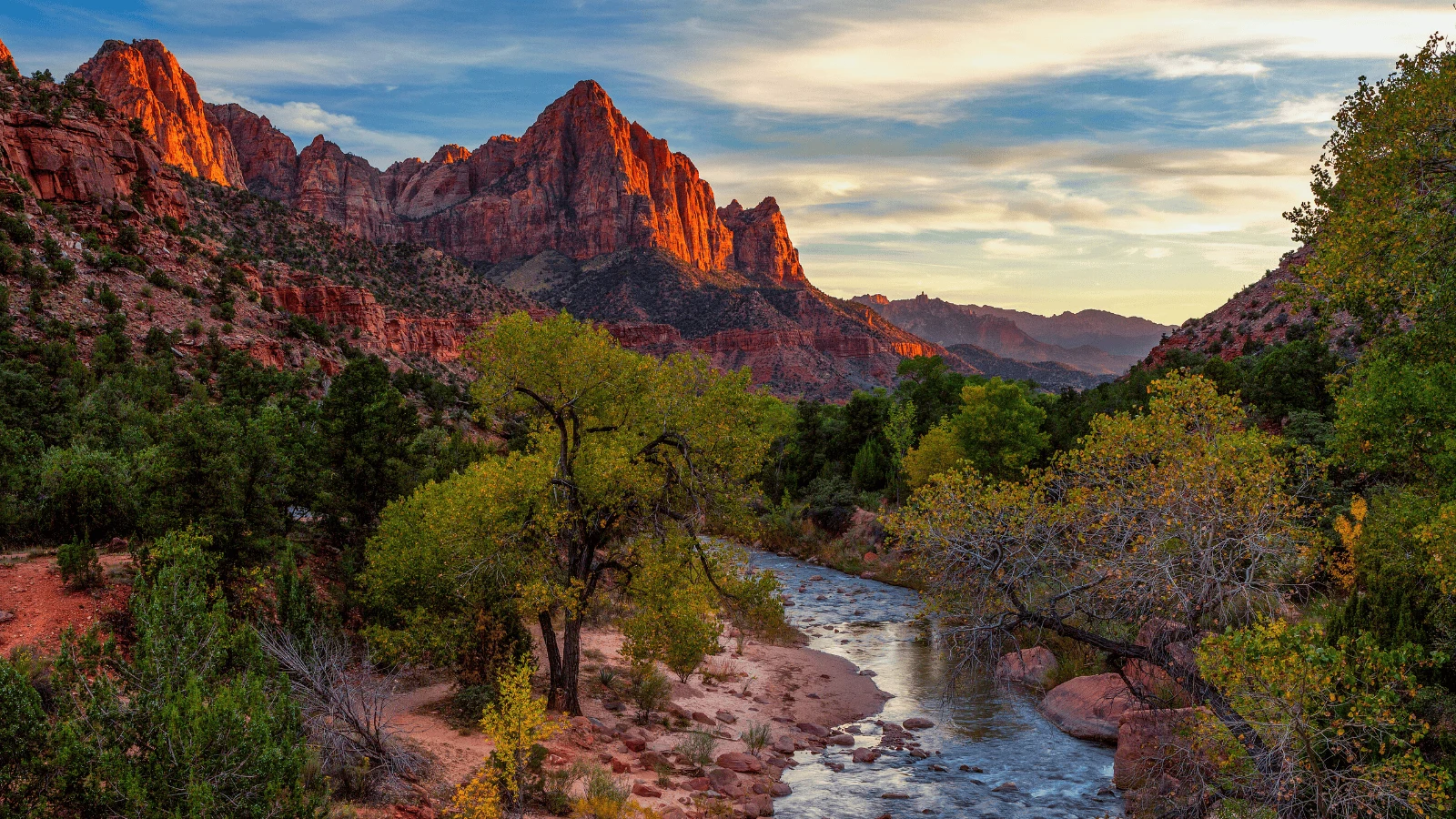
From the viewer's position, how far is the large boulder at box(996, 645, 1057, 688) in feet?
77.2

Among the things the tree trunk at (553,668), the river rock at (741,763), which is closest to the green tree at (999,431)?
the river rock at (741,763)

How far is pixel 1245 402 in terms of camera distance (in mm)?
40344

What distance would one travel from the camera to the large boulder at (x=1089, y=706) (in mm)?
19453

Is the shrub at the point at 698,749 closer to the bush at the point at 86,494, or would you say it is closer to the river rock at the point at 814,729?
the river rock at the point at 814,729

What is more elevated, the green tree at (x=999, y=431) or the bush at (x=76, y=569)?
the green tree at (x=999, y=431)

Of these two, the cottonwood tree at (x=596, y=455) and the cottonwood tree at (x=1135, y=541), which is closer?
the cottonwood tree at (x=1135, y=541)

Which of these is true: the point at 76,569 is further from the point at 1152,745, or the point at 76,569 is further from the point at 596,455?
the point at 1152,745

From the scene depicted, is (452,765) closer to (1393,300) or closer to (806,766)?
(806,766)

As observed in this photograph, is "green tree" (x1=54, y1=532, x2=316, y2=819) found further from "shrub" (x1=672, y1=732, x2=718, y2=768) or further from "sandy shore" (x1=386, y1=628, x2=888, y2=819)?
"shrub" (x1=672, y1=732, x2=718, y2=768)

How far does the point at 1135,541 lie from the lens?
41.5 feet

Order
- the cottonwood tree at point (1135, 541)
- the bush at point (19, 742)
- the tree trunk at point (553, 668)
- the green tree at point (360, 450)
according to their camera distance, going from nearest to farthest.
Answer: the bush at point (19, 742) < the cottonwood tree at point (1135, 541) < the tree trunk at point (553, 668) < the green tree at point (360, 450)

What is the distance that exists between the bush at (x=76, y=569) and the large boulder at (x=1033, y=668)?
73.8 feet

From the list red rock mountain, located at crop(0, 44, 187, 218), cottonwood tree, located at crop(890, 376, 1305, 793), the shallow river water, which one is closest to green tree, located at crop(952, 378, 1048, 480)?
the shallow river water

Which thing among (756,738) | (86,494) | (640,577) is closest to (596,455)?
(640,577)
